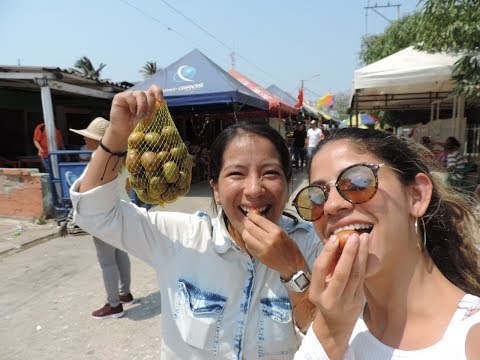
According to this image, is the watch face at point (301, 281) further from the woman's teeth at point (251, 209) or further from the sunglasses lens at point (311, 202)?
the woman's teeth at point (251, 209)

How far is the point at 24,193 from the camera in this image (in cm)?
756

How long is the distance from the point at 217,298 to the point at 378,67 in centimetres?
629

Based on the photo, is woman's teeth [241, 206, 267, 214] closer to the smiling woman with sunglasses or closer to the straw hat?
the smiling woman with sunglasses

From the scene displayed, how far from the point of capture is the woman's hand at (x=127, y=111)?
158 cm

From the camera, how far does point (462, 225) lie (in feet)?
4.67

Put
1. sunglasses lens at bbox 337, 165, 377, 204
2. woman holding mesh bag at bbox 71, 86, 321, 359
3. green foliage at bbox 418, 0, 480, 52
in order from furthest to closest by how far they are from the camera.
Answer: green foliage at bbox 418, 0, 480, 52, woman holding mesh bag at bbox 71, 86, 321, 359, sunglasses lens at bbox 337, 165, 377, 204

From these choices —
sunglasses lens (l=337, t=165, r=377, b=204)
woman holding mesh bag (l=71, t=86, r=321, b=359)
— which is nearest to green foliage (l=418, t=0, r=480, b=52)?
woman holding mesh bag (l=71, t=86, r=321, b=359)

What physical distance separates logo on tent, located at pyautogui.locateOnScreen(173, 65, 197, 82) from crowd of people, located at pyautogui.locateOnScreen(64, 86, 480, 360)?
23.5 feet

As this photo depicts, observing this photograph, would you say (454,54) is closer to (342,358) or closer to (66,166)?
(342,358)

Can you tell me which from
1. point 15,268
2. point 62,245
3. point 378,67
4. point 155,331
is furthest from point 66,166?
point 378,67

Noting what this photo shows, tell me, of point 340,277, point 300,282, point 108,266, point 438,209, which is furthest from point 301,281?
point 108,266

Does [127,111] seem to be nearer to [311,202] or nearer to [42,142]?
[311,202]

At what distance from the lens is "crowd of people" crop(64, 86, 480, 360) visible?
1.04 metres

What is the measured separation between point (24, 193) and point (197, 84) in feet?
14.0
